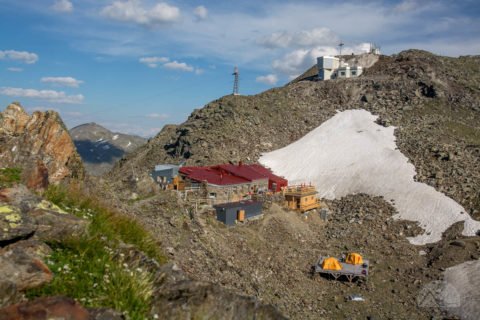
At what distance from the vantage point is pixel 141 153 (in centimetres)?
6775

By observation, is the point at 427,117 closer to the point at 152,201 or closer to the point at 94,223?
the point at 152,201

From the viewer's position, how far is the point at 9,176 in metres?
10.9

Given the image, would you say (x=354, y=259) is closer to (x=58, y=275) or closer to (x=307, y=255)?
(x=307, y=255)

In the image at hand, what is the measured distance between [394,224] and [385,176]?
900 centimetres

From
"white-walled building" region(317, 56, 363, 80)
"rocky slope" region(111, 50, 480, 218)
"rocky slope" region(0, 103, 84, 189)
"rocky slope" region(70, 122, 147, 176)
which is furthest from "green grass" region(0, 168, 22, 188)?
"rocky slope" region(70, 122, 147, 176)

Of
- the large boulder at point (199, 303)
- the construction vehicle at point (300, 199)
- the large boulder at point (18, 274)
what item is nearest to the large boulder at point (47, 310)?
the large boulder at point (18, 274)

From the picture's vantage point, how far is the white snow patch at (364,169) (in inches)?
1603

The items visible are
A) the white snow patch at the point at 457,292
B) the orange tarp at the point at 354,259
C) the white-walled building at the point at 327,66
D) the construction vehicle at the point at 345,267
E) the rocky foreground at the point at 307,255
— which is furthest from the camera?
the white-walled building at the point at 327,66

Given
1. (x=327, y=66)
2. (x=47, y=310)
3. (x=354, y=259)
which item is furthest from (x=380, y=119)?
(x=47, y=310)

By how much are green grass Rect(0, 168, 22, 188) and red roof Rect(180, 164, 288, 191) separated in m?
29.0

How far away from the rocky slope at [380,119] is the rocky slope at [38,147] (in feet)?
113

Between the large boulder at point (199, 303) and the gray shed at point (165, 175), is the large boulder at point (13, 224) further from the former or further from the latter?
the gray shed at point (165, 175)

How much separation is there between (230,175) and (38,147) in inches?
1197

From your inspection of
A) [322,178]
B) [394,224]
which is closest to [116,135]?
[322,178]
